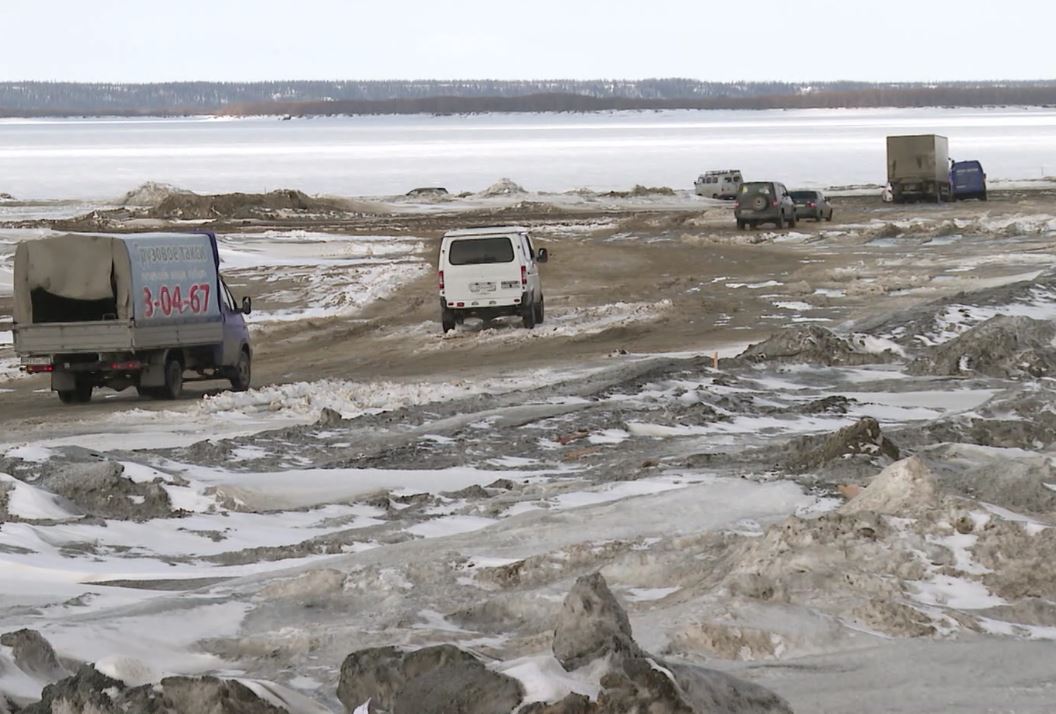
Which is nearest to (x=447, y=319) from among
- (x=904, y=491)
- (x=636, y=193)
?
(x=904, y=491)

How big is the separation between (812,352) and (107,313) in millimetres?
8947

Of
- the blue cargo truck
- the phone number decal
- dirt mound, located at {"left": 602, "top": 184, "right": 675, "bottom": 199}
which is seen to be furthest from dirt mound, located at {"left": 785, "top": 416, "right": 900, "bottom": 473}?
dirt mound, located at {"left": 602, "top": 184, "right": 675, "bottom": 199}

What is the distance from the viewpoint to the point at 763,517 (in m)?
11.0

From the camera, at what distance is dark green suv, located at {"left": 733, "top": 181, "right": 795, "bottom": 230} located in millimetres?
54938

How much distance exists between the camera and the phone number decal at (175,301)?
21016mm

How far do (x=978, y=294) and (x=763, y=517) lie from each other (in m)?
17.0

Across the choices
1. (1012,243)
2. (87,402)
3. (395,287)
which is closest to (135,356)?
(87,402)

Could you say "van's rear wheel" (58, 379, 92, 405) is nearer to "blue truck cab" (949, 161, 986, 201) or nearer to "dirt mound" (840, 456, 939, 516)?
"dirt mound" (840, 456, 939, 516)

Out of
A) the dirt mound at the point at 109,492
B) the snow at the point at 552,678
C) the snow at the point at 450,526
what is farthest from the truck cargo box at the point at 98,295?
the snow at the point at 552,678

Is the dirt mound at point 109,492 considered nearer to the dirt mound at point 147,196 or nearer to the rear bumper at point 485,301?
the rear bumper at point 485,301

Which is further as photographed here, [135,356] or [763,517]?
[135,356]

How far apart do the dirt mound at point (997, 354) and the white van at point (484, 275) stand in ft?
30.4

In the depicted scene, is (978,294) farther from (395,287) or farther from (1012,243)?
(1012,243)

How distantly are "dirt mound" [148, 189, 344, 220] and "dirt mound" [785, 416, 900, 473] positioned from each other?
193 ft
